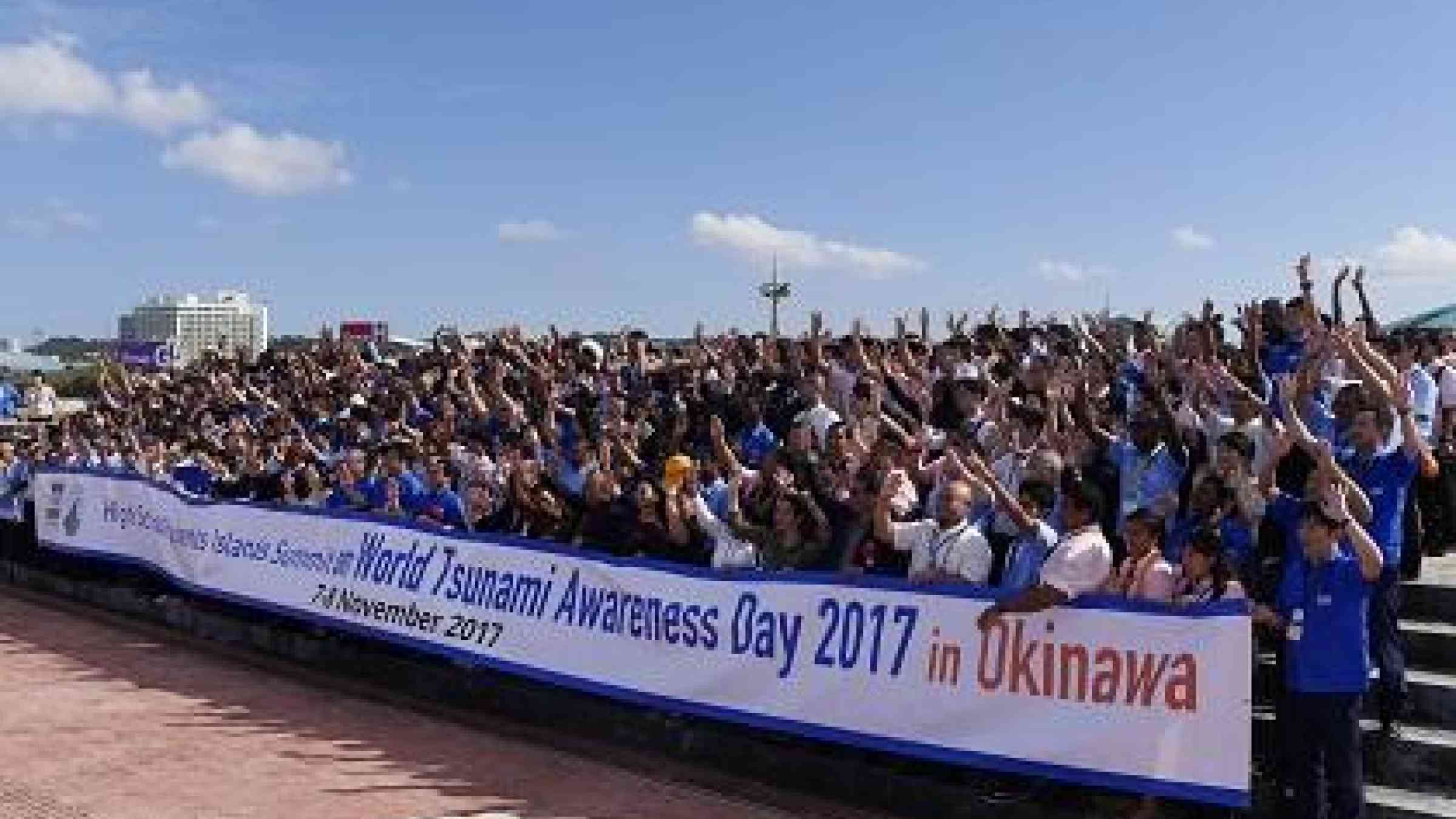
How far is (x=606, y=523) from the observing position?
39.9 ft

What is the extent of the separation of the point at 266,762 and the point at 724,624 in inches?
128

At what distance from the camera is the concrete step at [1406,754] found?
27.5 feet

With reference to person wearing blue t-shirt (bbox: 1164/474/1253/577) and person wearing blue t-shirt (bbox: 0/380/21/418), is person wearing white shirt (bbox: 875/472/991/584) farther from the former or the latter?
person wearing blue t-shirt (bbox: 0/380/21/418)

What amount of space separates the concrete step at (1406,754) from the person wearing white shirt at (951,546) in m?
1.71

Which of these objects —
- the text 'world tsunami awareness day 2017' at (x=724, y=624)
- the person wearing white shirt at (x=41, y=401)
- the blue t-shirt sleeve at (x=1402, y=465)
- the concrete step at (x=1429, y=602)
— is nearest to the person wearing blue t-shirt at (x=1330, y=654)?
the text 'world tsunami awareness day 2017' at (x=724, y=624)

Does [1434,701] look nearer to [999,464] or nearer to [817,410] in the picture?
[999,464]

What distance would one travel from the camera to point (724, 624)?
1069 centimetres

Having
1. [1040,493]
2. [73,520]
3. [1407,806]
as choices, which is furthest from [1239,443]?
[73,520]

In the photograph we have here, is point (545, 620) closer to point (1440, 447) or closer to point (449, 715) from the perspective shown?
point (449, 715)

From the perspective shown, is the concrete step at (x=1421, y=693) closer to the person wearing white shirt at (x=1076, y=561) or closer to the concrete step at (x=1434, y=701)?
the concrete step at (x=1434, y=701)

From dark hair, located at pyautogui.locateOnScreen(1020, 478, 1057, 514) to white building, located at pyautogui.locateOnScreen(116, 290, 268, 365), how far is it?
265 ft

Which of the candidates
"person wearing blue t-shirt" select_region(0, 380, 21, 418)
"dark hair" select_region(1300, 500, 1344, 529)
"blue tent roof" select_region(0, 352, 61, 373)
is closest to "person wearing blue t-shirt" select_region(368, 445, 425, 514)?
"dark hair" select_region(1300, 500, 1344, 529)

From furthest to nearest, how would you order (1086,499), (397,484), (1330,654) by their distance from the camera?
1. (397,484)
2. (1086,499)
3. (1330,654)

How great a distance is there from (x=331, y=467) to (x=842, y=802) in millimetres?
8404
